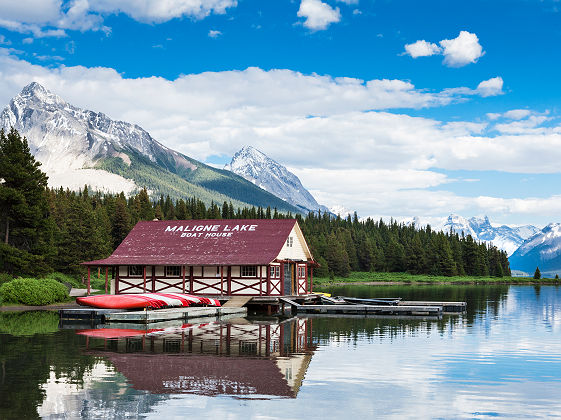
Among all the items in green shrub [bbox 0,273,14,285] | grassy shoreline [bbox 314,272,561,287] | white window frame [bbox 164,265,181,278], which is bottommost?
grassy shoreline [bbox 314,272,561,287]

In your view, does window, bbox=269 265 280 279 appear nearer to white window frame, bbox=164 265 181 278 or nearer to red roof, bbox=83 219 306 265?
red roof, bbox=83 219 306 265

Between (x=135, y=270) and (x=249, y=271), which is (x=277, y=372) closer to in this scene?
(x=249, y=271)

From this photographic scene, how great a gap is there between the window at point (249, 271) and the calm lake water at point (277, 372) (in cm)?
1566

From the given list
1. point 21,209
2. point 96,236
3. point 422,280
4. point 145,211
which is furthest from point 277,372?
point 422,280

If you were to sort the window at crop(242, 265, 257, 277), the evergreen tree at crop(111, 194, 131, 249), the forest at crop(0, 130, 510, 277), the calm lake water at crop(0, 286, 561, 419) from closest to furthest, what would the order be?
1. the calm lake water at crop(0, 286, 561, 419)
2. the window at crop(242, 265, 257, 277)
3. the forest at crop(0, 130, 510, 277)
4. the evergreen tree at crop(111, 194, 131, 249)

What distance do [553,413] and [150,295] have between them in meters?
29.4

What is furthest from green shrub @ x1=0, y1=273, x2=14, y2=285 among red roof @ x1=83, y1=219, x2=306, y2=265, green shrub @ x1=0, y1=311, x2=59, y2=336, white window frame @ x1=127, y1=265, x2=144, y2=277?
white window frame @ x1=127, y1=265, x2=144, y2=277

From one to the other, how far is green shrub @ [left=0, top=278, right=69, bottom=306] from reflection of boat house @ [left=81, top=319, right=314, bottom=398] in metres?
16.1

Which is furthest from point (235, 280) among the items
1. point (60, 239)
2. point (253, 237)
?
point (60, 239)

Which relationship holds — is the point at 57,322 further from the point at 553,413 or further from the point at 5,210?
the point at 553,413

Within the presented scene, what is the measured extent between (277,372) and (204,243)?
34.3 m

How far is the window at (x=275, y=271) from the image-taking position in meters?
49.1

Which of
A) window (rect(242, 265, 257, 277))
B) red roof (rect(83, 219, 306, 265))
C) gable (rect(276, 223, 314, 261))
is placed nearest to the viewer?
window (rect(242, 265, 257, 277))

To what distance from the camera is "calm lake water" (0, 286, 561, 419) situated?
14.5 metres
